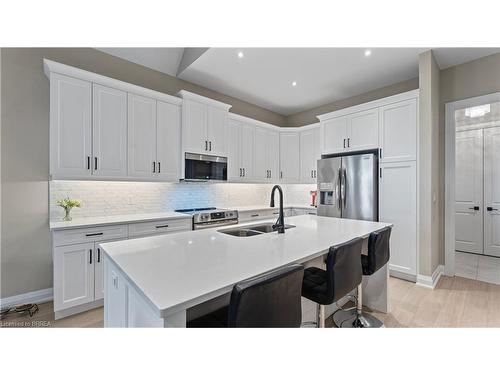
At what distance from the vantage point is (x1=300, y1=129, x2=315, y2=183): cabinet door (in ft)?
15.5

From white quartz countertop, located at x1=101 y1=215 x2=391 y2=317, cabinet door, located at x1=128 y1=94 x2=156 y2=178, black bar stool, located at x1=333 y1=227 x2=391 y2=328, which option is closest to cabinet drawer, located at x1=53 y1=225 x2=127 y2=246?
cabinet door, located at x1=128 y1=94 x2=156 y2=178

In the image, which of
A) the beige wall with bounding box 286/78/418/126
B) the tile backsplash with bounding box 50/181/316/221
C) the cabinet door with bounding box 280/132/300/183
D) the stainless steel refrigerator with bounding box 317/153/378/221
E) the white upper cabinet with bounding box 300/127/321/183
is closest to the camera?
the tile backsplash with bounding box 50/181/316/221

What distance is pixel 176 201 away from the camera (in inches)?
145

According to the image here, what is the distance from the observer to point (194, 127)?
3520 millimetres

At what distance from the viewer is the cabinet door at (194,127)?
342cm

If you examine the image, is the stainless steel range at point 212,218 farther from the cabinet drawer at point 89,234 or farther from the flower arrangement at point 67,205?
the flower arrangement at point 67,205

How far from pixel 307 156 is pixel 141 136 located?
123 inches

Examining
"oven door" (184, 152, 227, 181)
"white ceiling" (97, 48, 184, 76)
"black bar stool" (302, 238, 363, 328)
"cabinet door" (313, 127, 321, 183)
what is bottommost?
"black bar stool" (302, 238, 363, 328)

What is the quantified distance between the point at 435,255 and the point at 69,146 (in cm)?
468

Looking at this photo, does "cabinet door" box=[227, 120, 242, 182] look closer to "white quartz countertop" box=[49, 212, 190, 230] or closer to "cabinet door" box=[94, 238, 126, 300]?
"white quartz countertop" box=[49, 212, 190, 230]

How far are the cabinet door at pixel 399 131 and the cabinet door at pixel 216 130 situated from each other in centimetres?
239

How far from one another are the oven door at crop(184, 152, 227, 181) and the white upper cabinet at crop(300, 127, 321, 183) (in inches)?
70.1
